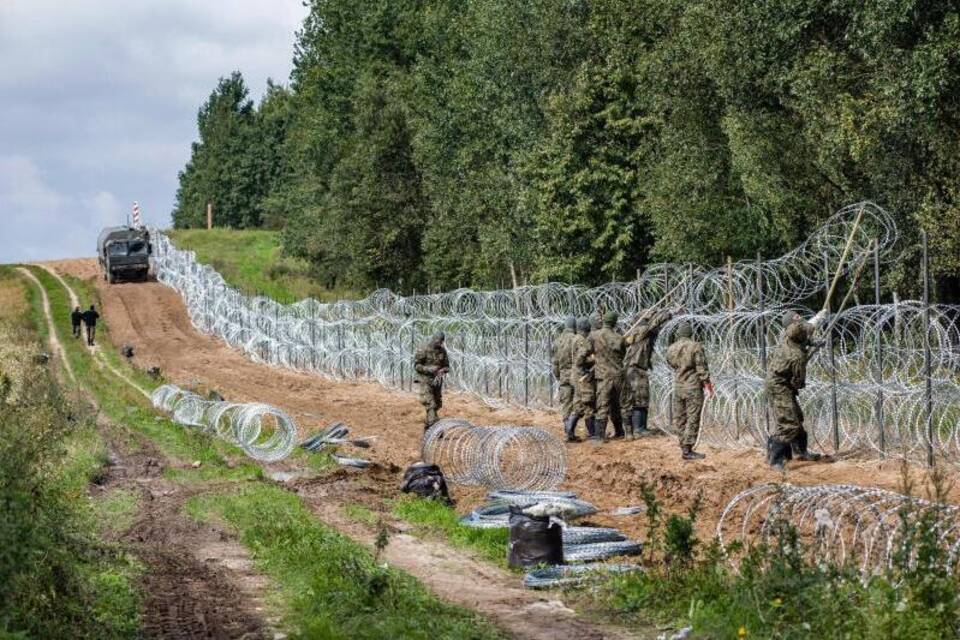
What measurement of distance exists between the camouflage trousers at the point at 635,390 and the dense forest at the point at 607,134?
9594 mm

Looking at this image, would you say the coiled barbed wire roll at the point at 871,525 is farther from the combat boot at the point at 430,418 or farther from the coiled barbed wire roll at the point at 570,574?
the combat boot at the point at 430,418

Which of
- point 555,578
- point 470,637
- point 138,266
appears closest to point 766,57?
point 555,578

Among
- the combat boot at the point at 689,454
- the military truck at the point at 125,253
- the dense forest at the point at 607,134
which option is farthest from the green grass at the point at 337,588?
the military truck at the point at 125,253

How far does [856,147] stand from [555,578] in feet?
66.0

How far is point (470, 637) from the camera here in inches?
428

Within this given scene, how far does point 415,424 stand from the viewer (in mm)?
29609

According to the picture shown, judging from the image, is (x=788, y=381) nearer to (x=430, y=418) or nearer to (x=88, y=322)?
(x=430, y=418)

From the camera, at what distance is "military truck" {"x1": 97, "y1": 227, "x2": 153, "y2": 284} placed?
66.7 m

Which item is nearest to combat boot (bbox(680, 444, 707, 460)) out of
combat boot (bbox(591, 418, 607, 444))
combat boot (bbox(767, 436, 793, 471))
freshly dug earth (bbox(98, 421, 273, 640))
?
combat boot (bbox(767, 436, 793, 471))

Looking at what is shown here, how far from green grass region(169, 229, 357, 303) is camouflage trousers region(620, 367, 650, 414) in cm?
4216

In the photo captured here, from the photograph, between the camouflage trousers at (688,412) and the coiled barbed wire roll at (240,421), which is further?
the coiled barbed wire roll at (240,421)

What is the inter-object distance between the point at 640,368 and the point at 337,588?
37.6 feet

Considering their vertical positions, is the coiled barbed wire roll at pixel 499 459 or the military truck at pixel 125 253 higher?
the military truck at pixel 125 253

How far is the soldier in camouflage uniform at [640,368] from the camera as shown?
2317 cm
